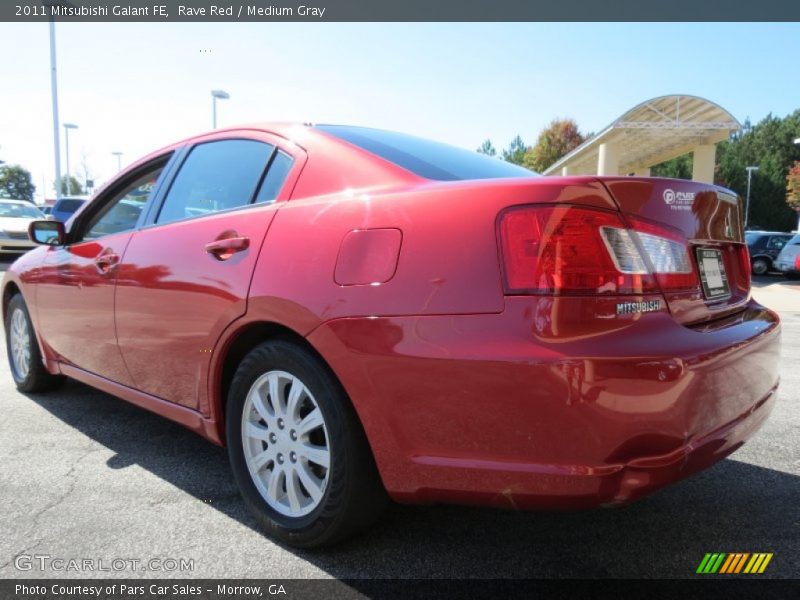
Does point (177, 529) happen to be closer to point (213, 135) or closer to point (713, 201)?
Result: point (213, 135)

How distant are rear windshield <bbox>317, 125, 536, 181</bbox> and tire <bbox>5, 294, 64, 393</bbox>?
111 inches

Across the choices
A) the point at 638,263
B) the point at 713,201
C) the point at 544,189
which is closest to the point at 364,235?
the point at 544,189

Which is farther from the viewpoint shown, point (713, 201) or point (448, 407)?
point (713, 201)

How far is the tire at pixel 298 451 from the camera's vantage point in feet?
6.52

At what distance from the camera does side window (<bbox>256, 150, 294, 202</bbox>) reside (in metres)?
2.41

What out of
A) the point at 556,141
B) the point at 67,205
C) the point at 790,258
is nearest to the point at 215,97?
the point at 67,205

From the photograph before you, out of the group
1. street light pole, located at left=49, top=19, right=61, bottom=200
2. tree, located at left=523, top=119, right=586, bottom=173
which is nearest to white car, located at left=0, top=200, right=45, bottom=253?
street light pole, located at left=49, top=19, right=61, bottom=200

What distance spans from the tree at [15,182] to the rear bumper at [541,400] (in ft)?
239

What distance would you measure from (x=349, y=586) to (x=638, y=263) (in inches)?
53.8

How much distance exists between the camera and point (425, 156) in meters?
2.50

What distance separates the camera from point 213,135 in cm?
289

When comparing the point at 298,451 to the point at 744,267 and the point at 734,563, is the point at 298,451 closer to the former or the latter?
the point at 734,563

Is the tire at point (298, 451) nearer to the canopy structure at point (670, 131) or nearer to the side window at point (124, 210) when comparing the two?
the side window at point (124, 210)

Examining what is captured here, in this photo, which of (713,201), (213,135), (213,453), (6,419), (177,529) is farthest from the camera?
(6,419)
